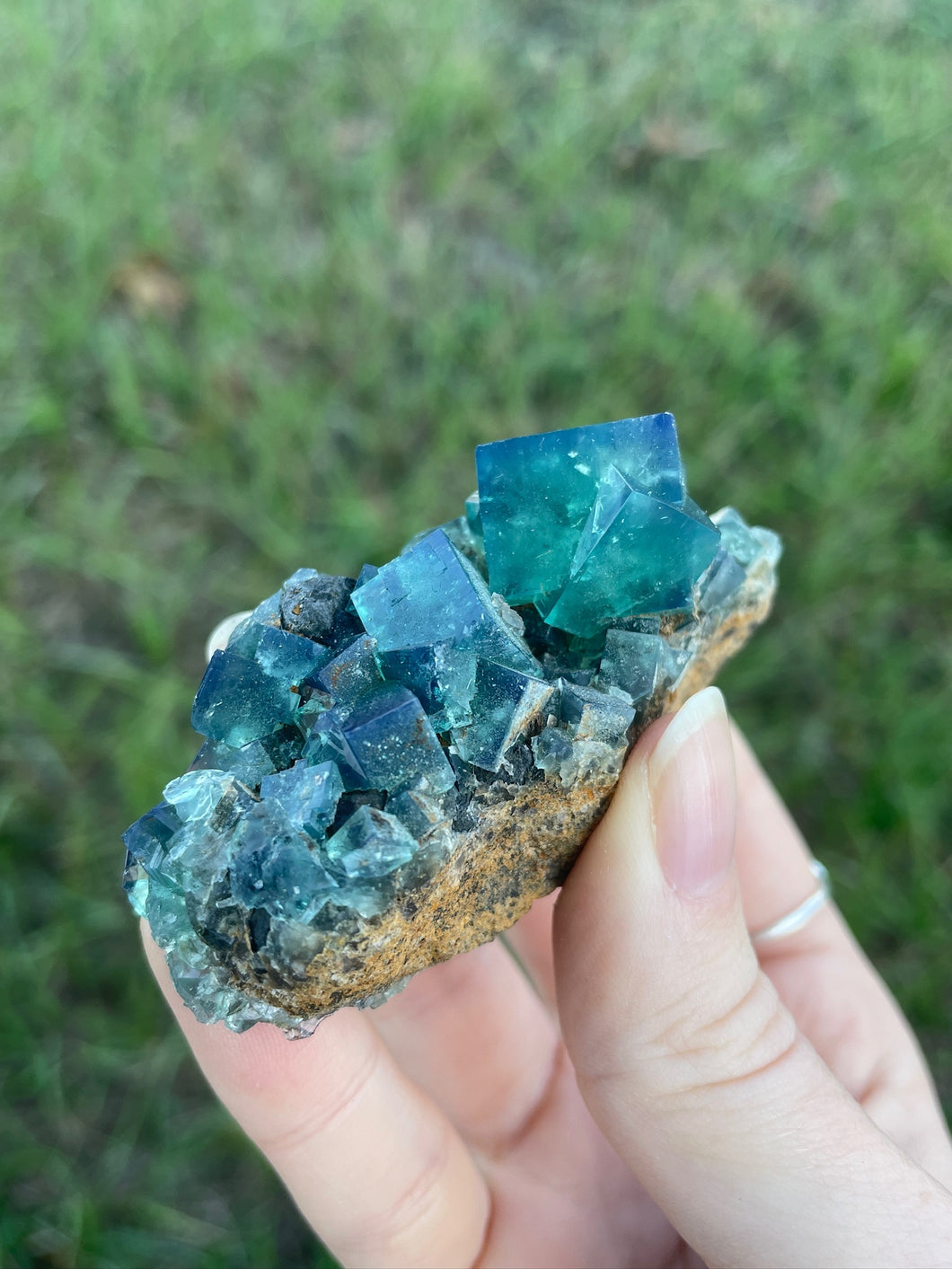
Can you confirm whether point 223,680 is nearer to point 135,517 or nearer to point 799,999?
point 799,999

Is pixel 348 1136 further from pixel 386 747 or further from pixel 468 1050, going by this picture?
pixel 386 747

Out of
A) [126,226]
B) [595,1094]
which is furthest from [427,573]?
[126,226]

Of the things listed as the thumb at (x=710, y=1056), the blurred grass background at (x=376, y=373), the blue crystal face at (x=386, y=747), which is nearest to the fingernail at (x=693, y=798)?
the thumb at (x=710, y=1056)

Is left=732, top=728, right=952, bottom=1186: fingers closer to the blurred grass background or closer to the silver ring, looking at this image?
the silver ring

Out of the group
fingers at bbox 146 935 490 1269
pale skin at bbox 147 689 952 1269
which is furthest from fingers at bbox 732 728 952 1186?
fingers at bbox 146 935 490 1269

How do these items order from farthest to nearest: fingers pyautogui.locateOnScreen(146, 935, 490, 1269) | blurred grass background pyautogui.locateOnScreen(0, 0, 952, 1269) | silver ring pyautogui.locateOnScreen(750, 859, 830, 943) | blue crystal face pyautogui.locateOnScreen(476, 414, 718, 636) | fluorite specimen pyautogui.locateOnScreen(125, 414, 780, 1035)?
blurred grass background pyautogui.locateOnScreen(0, 0, 952, 1269) → silver ring pyautogui.locateOnScreen(750, 859, 830, 943) → fingers pyautogui.locateOnScreen(146, 935, 490, 1269) → blue crystal face pyautogui.locateOnScreen(476, 414, 718, 636) → fluorite specimen pyautogui.locateOnScreen(125, 414, 780, 1035)
